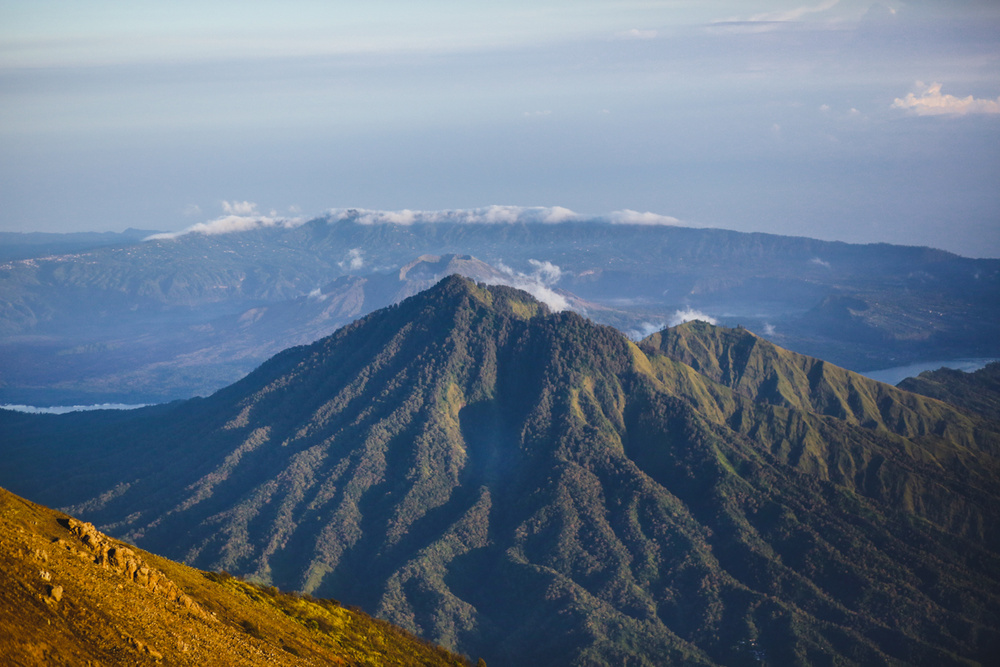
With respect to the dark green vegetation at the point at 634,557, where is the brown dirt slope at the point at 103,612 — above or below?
above

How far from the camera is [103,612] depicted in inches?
2301

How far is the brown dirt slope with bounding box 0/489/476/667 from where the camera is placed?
Result: 53.2 metres

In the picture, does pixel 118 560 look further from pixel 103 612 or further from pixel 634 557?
pixel 634 557

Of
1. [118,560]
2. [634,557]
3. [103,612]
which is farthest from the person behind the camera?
[634,557]

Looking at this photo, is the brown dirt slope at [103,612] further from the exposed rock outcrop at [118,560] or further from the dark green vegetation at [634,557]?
the dark green vegetation at [634,557]

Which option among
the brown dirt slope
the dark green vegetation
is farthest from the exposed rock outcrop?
→ the dark green vegetation

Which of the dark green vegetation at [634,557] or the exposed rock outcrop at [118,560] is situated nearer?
the exposed rock outcrop at [118,560]

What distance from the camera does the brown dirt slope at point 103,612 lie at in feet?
174

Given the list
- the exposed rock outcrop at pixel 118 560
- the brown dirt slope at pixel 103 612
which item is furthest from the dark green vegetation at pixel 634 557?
the exposed rock outcrop at pixel 118 560

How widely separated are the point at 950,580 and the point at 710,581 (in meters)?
47.9

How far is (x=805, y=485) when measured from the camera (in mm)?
193625

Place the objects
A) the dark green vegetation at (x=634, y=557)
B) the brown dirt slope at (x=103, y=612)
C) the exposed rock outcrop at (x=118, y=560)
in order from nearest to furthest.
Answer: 1. the brown dirt slope at (x=103, y=612)
2. the exposed rock outcrop at (x=118, y=560)
3. the dark green vegetation at (x=634, y=557)

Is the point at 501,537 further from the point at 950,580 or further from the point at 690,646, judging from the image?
the point at 950,580

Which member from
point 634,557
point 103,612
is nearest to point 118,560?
point 103,612
